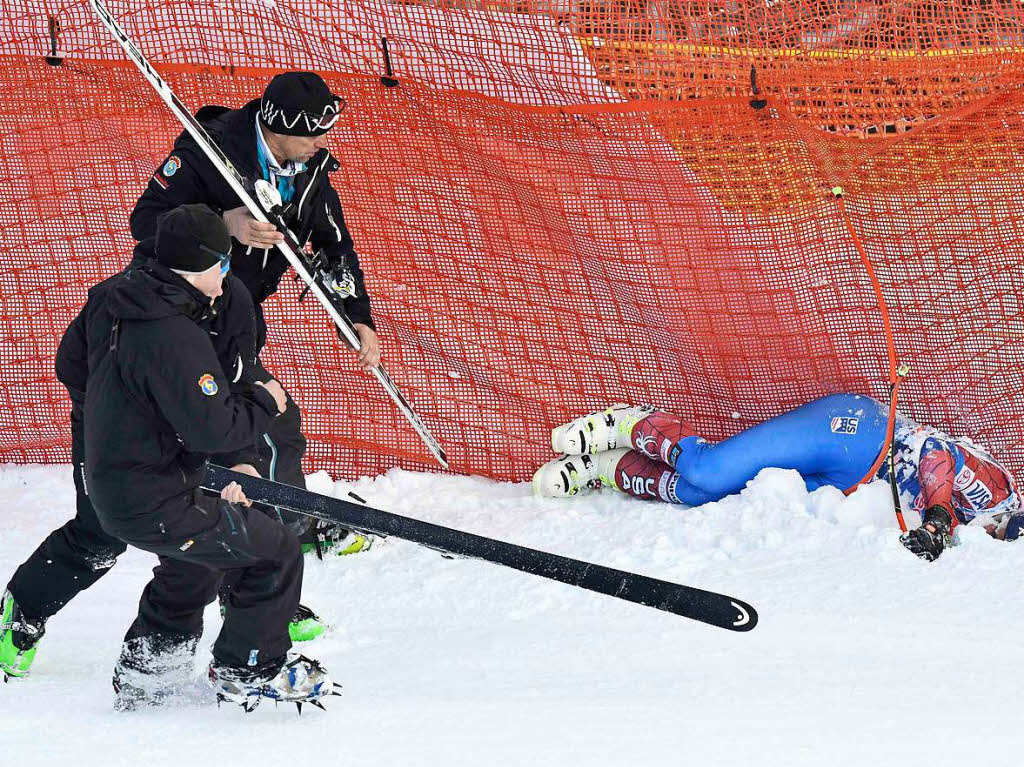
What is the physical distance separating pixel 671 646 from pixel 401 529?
799 mm

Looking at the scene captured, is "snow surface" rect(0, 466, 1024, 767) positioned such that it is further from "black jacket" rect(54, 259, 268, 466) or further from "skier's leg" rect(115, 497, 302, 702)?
"black jacket" rect(54, 259, 268, 466)

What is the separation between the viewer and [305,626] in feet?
10.2

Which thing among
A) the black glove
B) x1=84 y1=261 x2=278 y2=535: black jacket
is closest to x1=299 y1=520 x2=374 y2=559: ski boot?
x1=84 y1=261 x2=278 y2=535: black jacket

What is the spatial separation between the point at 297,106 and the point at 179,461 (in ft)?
3.18

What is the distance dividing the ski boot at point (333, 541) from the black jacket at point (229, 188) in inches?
32.8

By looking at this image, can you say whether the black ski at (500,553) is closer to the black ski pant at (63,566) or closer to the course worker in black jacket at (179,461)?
the course worker in black jacket at (179,461)

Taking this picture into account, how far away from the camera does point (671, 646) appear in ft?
9.45

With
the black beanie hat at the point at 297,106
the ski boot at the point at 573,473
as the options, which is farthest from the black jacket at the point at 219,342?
the ski boot at the point at 573,473

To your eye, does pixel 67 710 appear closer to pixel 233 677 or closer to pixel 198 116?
pixel 233 677

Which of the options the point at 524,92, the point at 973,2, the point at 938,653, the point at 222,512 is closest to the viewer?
the point at 222,512

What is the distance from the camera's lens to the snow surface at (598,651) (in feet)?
7.49

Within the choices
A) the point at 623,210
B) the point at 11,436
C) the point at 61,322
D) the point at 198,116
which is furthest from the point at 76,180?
the point at 623,210

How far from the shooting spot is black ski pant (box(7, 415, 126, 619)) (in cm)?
276

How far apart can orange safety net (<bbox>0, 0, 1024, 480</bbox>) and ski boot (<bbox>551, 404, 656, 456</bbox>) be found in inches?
11.6
